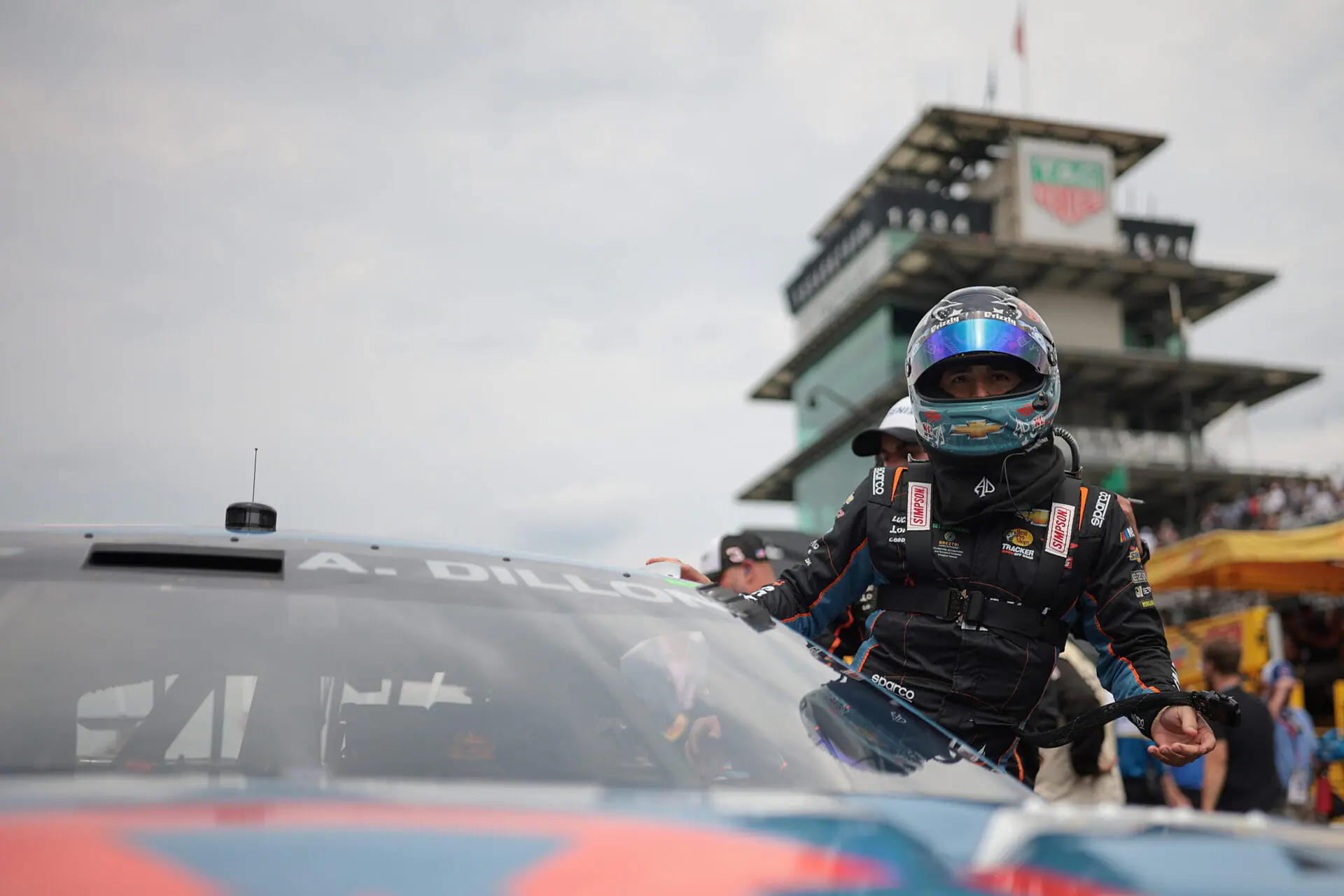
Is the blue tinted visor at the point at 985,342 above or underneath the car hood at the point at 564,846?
above

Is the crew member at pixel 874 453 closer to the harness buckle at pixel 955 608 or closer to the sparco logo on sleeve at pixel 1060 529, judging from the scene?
the harness buckle at pixel 955 608

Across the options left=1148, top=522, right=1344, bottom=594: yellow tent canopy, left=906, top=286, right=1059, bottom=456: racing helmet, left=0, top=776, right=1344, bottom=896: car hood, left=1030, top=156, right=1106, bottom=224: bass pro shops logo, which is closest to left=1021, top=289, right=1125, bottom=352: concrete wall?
left=1030, top=156, right=1106, bottom=224: bass pro shops logo

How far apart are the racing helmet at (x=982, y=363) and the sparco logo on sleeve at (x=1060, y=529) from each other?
0.57ft

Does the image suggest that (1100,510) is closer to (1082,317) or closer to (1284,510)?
(1284,510)

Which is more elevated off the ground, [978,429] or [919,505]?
[978,429]

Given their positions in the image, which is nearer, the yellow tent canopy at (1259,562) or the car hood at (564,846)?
the car hood at (564,846)

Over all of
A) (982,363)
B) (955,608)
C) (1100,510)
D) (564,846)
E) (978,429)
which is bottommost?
(564,846)

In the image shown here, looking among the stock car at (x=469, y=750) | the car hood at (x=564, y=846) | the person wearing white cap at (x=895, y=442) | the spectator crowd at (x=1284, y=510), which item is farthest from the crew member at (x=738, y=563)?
the spectator crowd at (x=1284, y=510)

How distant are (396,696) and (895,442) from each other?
272 cm

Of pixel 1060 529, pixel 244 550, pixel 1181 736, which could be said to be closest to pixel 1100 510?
pixel 1060 529

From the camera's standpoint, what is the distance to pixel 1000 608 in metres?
2.96

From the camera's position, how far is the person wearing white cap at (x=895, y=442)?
4.20m

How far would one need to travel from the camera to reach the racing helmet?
304cm

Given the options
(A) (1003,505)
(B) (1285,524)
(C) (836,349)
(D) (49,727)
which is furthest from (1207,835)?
(C) (836,349)
